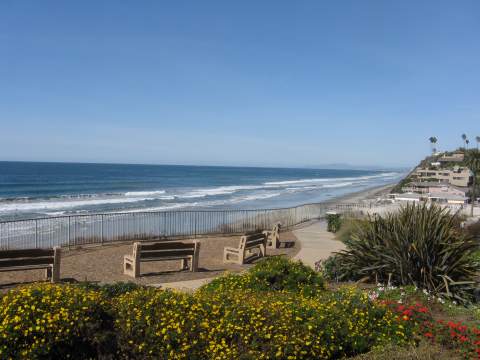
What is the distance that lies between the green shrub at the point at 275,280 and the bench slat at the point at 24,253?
439cm

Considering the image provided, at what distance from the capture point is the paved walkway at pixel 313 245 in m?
10.4

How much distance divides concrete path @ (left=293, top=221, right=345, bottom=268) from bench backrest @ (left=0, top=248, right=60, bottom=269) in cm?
631

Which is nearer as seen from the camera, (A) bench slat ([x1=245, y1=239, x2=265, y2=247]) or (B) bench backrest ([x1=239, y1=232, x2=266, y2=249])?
(B) bench backrest ([x1=239, y1=232, x2=266, y2=249])

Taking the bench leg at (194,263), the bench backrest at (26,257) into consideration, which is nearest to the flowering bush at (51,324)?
the bench backrest at (26,257)

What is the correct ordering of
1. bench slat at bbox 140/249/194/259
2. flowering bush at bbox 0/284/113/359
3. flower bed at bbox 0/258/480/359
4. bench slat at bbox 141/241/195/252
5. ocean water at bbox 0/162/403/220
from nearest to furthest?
1. flowering bush at bbox 0/284/113/359
2. flower bed at bbox 0/258/480/359
3. bench slat at bbox 140/249/194/259
4. bench slat at bbox 141/241/195/252
5. ocean water at bbox 0/162/403/220

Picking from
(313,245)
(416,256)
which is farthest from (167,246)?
(313,245)

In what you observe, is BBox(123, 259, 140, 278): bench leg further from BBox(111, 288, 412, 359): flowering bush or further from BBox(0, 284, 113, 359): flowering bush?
BBox(0, 284, 113, 359): flowering bush

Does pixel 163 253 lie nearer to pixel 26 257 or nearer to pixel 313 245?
pixel 26 257

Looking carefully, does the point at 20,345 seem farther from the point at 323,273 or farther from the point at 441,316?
the point at 323,273

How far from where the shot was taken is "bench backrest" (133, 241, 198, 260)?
432 inches

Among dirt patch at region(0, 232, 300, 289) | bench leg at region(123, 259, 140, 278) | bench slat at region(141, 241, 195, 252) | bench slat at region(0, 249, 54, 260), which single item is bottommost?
dirt patch at region(0, 232, 300, 289)

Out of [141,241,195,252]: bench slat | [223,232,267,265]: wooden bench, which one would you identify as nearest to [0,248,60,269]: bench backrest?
[141,241,195,252]: bench slat

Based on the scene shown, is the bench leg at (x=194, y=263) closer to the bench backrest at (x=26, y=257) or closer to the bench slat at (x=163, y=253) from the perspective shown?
the bench slat at (x=163, y=253)

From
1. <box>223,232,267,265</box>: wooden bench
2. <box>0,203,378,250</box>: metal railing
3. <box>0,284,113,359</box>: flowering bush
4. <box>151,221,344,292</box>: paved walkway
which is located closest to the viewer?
<box>0,284,113,359</box>: flowering bush
